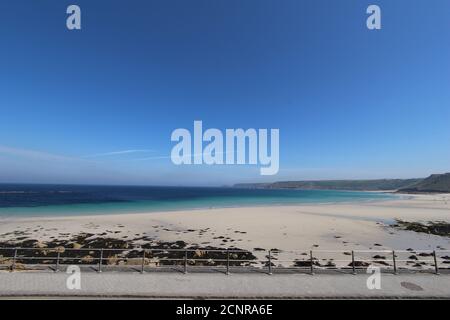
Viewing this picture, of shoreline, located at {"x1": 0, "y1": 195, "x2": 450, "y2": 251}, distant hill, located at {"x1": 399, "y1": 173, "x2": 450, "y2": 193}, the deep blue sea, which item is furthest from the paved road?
distant hill, located at {"x1": 399, "y1": 173, "x2": 450, "y2": 193}

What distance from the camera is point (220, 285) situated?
9570mm

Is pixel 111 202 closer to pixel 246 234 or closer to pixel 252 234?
pixel 246 234

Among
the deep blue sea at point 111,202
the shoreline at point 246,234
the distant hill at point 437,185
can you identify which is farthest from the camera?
the distant hill at point 437,185

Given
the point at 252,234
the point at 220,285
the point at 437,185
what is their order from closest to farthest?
the point at 220,285 → the point at 252,234 → the point at 437,185

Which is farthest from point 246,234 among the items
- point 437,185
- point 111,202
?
point 437,185

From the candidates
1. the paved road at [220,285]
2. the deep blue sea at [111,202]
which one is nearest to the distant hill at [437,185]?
the deep blue sea at [111,202]

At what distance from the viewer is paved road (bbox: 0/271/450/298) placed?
28.7 feet

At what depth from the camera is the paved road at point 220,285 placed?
344 inches

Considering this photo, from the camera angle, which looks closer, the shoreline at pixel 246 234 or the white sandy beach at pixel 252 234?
the white sandy beach at pixel 252 234

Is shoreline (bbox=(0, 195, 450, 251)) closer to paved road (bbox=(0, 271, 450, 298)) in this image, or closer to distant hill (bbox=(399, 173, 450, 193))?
paved road (bbox=(0, 271, 450, 298))

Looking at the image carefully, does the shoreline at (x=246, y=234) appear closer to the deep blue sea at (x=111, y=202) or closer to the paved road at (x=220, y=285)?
the paved road at (x=220, y=285)

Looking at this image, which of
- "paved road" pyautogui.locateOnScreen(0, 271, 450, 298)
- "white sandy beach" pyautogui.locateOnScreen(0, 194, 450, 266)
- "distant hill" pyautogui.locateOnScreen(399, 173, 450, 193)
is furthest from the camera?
"distant hill" pyautogui.locateOnScreen(399, 173, 450, 193)
